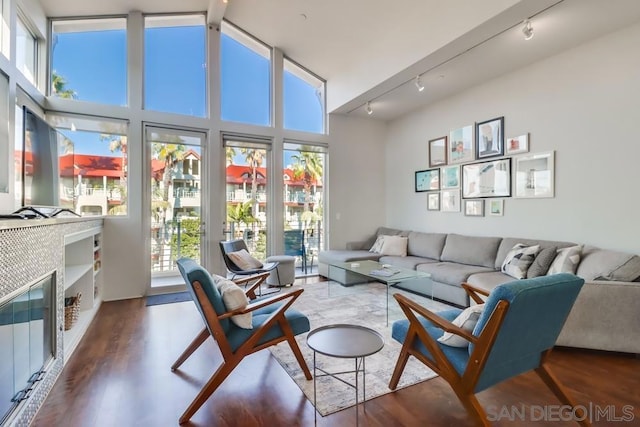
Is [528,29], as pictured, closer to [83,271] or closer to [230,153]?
[230,153]

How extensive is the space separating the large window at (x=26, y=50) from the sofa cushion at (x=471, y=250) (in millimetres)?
5468

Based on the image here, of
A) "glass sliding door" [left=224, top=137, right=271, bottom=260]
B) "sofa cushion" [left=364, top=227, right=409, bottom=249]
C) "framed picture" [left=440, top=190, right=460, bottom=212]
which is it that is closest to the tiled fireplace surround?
"glass sliding door" [left=224, top=137, right=271, bottom=260]

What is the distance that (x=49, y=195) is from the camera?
3197 millimetres

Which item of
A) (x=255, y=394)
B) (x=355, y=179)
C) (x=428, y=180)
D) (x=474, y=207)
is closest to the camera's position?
(x=255, y=394)

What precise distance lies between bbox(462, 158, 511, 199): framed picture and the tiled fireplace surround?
4750 millimetres

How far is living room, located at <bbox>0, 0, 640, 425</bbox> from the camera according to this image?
309 cm

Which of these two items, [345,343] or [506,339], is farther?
[345,343]

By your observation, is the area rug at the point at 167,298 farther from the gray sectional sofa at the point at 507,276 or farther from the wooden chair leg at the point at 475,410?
the wooden chair leg at the point at 475,410

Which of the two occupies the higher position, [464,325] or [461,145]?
[461,145]

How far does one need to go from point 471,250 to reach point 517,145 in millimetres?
1478

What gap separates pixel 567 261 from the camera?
10.1 ft

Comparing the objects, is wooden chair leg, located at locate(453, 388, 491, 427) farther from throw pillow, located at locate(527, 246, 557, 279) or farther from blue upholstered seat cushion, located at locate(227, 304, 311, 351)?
throw pillow, located at locate(527, 246, 557, 279)

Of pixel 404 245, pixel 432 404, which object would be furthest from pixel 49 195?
pixel 404 245

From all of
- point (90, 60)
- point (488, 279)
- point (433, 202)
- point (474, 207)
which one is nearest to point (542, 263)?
point (488, 279)
